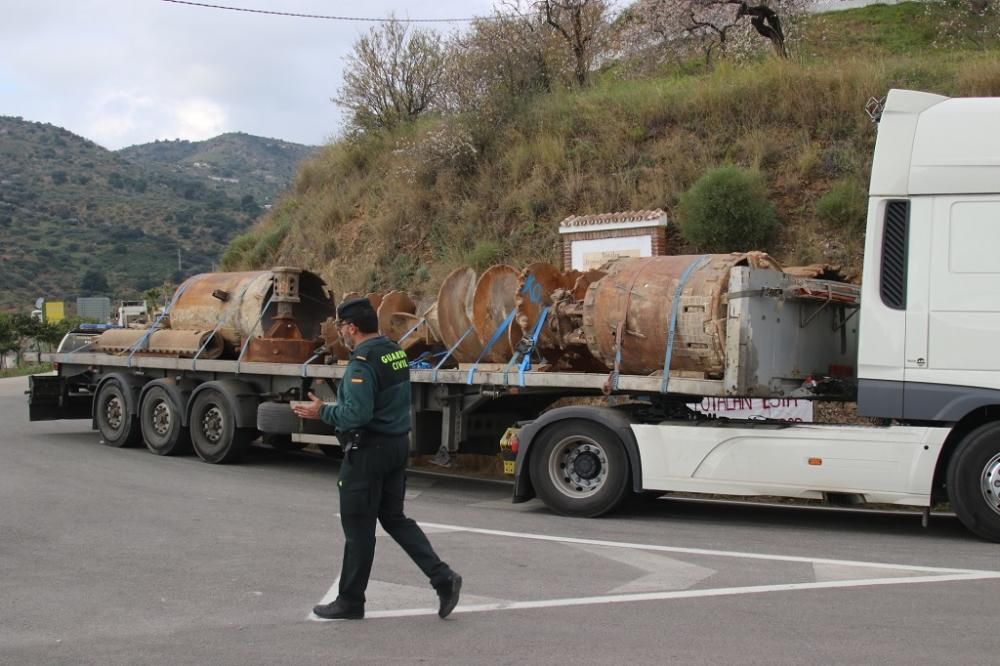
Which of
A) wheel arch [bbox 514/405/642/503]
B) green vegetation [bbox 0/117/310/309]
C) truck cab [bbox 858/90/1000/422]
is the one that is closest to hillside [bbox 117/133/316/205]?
green vegetation [bbox 0/117/310/309]

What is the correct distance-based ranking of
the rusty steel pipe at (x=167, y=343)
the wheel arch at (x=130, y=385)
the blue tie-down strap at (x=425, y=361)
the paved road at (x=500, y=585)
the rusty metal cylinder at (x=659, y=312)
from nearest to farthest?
the paved road at (x=500, y=585)
the rusty metal cylinder at (x=659, y=312)
the blue tie-down strap at (x=425, y=361)
the rusty steel pipe at (x=167, y=343)
the wheel arch at (x=130, y=385)

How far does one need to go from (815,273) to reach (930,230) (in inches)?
71.0

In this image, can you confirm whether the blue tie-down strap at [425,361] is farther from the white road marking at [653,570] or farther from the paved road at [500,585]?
the white road marking at [653,570]

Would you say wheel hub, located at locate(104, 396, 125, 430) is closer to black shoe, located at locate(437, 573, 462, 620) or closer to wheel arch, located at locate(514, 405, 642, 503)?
wheel arch, located at locate(514, 405, 642, 503)

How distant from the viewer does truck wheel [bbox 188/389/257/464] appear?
13.0m

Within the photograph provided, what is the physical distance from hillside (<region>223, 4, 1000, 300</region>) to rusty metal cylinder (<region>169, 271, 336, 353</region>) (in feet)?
20.1

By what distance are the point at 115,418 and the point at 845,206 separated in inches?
451

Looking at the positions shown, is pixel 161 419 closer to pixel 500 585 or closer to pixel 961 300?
pixel 500 585

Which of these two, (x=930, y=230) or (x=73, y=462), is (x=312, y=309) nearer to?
(x=73, y=462)

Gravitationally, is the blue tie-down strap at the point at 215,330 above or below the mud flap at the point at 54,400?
above

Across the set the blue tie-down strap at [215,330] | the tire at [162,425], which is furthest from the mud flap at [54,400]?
the blue tie-down strap at [215,330]

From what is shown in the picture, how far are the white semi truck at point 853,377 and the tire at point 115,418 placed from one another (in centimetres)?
564

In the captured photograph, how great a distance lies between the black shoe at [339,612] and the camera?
593 cm

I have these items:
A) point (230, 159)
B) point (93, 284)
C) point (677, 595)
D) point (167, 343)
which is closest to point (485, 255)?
point (167, 343)
